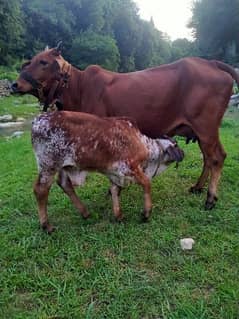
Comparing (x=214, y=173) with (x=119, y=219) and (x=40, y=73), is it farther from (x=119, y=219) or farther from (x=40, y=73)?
(x=40, y=73)

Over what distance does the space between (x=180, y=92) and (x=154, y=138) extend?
0.54 metres

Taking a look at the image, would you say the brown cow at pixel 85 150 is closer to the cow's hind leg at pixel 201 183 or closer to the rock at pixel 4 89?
the cow's hind leg at pixel 201 183

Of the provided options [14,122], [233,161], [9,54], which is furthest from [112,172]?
[9,54]

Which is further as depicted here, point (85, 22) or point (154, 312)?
point (85, 22)

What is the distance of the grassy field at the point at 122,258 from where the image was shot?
245 cm

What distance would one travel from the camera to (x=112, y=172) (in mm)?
3541

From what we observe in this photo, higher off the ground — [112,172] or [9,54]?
[112,172]

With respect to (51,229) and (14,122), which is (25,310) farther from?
(14,122)

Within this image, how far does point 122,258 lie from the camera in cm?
303

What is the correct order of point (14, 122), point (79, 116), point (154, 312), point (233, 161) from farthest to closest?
point (14, 122) → point (233, 161) → point (79, 116) → point (154, 312)

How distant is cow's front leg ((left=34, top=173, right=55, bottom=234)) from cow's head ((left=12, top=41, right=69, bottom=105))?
101cm

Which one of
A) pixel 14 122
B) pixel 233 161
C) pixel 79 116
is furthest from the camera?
pixel 14 122

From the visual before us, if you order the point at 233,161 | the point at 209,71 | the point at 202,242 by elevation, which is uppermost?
the point at 209,71

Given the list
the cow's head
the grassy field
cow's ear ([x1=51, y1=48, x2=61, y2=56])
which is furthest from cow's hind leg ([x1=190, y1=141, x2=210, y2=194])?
cow's ear ([x1=51, y1=48, x2=61, y2=56])
